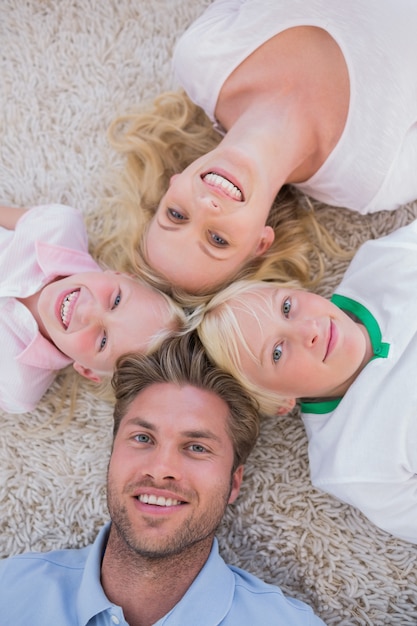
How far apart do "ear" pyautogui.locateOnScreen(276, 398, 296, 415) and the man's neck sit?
461 millimetres

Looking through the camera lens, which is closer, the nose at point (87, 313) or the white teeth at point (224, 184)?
the white teeth at point (224, 184)

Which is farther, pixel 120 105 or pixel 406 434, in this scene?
pixel 120 105

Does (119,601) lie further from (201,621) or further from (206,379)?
(206,379)

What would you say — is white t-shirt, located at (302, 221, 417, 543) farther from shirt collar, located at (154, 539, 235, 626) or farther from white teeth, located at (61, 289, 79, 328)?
white teeth, located at (61, 289, 79, 328)

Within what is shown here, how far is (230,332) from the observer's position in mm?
1925

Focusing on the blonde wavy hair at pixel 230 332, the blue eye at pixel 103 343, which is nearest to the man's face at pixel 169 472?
the blonde wavy hair at pixel 230 332

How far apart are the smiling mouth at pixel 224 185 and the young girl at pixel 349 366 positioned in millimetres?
294

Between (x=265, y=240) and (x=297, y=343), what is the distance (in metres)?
0.44

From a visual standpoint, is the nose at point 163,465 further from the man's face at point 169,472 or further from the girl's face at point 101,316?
the girl's face at point 101,316

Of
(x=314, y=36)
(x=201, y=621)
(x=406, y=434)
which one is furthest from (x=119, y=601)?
(x=314, y=36)

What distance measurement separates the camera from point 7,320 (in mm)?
2240

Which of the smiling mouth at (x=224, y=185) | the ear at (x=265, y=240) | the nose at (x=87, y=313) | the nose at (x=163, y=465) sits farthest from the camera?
the ear at (x=265, y=240)

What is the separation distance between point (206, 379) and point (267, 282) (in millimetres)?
433

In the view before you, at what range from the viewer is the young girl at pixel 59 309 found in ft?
6.54
